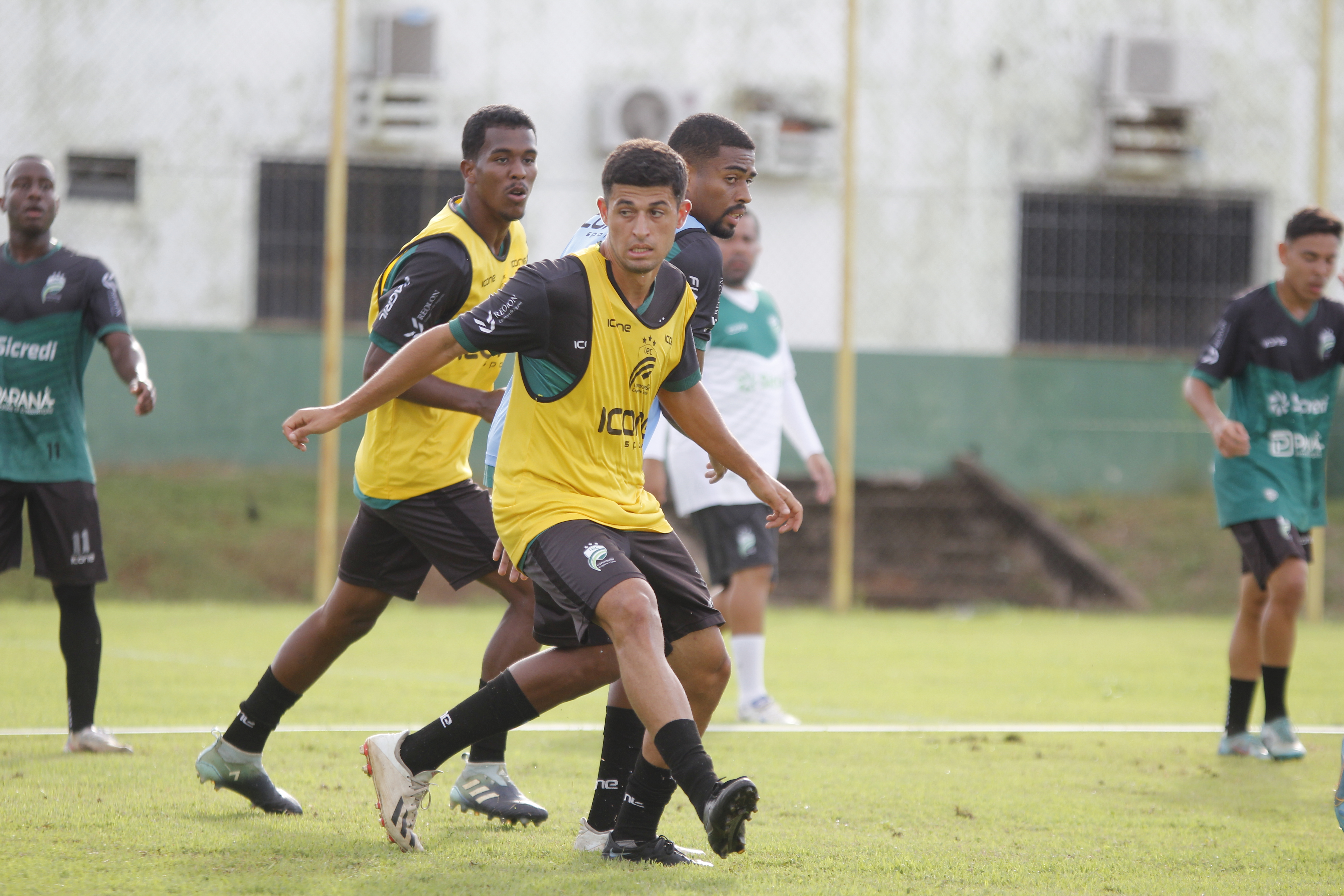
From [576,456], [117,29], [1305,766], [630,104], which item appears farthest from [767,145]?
[576,456]

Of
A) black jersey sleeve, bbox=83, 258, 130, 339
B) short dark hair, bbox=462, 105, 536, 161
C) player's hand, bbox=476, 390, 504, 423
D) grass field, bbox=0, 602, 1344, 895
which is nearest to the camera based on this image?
grass field, bbox=0, 602, 1344, 895

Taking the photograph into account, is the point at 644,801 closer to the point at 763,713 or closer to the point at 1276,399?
the point at 763,713

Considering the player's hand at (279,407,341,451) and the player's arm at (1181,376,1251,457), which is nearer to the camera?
the player's hand at (279,407,341,451)

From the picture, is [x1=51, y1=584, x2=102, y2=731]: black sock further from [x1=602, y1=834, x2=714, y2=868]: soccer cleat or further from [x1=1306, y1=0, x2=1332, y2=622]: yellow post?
[x1=1306, y1=0, x2=1332, y2=622]: yellow post

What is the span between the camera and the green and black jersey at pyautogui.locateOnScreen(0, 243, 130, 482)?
575cm

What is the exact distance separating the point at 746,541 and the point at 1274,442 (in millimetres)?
2488

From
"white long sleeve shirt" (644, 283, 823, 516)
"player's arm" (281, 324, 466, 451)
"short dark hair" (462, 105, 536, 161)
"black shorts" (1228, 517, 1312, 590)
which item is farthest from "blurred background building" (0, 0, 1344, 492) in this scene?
"player's arm" (281, 324, 466, 451)

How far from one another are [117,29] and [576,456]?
1462cm

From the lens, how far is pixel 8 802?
177 inches

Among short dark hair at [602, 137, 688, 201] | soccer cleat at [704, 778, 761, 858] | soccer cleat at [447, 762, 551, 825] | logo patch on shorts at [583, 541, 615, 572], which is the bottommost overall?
soccer cleat at [447, 762, 551, 825]

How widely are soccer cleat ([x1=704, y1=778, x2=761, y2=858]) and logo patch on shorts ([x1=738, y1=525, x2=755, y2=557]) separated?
3.81 metres

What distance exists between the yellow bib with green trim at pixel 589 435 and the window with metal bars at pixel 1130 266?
14.3 meters

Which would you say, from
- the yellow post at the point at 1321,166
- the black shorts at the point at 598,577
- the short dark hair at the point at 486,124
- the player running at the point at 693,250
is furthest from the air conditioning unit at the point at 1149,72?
the black shorts at the point at 598,577

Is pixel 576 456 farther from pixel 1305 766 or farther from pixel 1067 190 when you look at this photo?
pixel 1067 190
